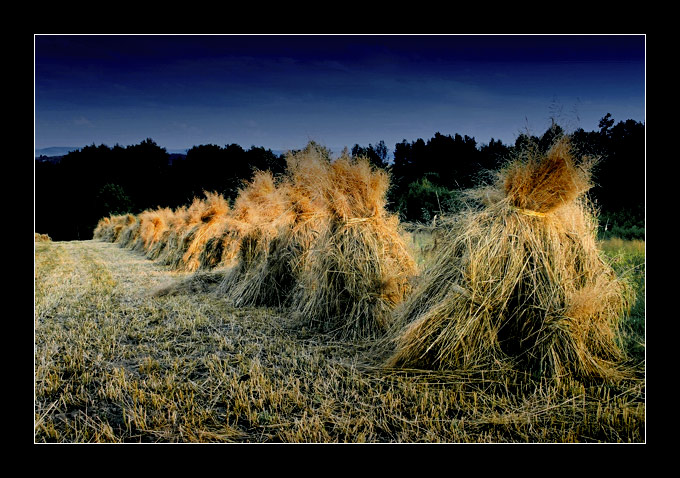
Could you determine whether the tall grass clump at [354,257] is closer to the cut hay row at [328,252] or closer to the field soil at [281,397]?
the cut hay row at [328,252]

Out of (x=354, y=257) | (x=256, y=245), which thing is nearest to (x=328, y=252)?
(x=354, y=257)

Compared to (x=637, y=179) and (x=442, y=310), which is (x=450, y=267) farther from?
(x=637, y=179)

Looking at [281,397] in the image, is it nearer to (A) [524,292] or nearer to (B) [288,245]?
(A) [524,292]

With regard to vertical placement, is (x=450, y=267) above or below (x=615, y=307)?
above

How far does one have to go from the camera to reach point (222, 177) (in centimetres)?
3041

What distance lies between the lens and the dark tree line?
33.6ft

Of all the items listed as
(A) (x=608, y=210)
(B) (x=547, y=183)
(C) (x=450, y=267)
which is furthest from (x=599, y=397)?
(A) (x=608, y=210)

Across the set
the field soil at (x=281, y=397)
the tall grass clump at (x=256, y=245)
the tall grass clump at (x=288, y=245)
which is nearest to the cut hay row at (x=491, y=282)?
the field soil at (x=281, y=397)

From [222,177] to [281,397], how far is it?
29069 mm

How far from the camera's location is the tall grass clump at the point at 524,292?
3432mm

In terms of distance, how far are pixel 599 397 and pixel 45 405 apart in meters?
4.07
